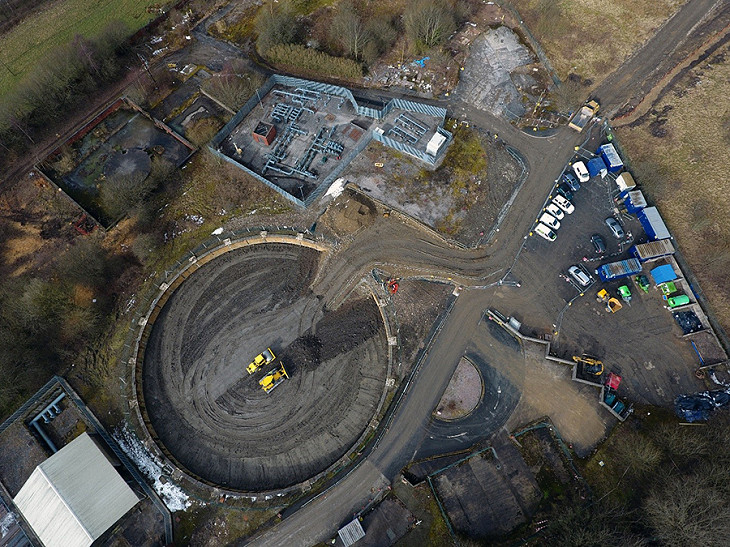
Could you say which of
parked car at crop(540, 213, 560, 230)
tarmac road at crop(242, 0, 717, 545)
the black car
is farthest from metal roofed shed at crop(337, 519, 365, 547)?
the black car

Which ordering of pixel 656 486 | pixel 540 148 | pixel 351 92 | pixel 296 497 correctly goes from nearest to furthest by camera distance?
pixel 656 486 < pixel 296 497 < pixel 540 148 < pixel 351 92

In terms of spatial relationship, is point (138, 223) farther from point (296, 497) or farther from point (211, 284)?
point (296, 497)

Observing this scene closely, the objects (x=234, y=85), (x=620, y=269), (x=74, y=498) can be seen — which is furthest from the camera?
(x=234, y=85)

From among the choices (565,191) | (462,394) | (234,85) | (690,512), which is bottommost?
(690,512)

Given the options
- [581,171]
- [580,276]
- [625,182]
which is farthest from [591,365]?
[581,171]

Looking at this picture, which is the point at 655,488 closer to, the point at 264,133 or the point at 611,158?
the point at 611,158

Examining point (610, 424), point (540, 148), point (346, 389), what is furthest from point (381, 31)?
point (610, 424)
